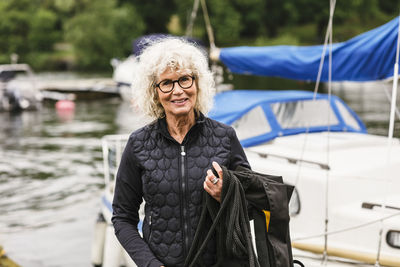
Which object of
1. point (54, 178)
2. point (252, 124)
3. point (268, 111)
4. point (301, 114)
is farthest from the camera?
point (54, 178)

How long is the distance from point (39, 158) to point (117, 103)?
1600 cm

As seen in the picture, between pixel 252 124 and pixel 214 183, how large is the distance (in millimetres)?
4828

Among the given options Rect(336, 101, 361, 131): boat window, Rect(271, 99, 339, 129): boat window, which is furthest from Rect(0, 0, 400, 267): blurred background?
Rect(271, 99, 339, 129): boat window

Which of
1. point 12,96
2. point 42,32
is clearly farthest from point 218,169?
point 42,32

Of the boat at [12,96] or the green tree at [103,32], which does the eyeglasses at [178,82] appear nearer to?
the boat at [12,96]

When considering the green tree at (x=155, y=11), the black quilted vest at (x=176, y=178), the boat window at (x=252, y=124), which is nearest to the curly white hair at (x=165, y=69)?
the black quilted vest at (x=176, y=178)

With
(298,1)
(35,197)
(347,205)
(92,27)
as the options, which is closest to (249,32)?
(298,1)

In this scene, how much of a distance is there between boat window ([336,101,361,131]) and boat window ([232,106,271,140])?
4.49 ft

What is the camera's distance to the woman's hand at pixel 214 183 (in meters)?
2.48

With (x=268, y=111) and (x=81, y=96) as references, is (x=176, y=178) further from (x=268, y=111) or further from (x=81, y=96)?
(x=81, y=96)

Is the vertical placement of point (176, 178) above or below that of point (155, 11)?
below

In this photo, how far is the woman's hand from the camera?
8.15 ft

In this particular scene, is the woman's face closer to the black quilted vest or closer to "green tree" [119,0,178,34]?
the black quilted vest

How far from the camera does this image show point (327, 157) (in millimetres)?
5758
